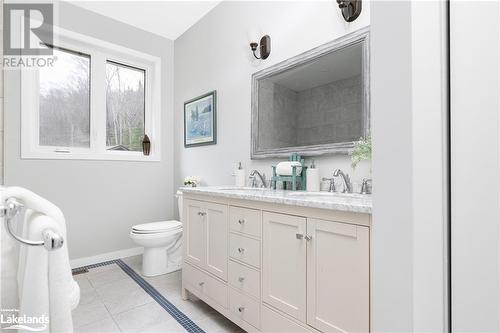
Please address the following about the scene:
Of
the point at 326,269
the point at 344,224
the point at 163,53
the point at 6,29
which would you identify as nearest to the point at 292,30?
the point at 344,224

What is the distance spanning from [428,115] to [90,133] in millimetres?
3052

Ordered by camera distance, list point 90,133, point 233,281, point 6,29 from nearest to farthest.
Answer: point 233,281 < point 6,29 < point 90,133

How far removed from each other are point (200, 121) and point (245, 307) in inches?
75.2

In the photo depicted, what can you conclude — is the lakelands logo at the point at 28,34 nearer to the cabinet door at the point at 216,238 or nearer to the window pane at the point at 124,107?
the window pane at the point at 124,107

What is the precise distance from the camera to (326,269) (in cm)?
111

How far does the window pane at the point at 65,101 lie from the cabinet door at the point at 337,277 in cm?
267

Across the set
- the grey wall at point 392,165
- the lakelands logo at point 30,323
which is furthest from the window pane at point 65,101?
the grey wall at point 392,165

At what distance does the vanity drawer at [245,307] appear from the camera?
4.64 ft

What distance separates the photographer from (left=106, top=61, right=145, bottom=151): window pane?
297cm

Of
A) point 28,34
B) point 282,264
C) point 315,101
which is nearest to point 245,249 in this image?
point 282,264

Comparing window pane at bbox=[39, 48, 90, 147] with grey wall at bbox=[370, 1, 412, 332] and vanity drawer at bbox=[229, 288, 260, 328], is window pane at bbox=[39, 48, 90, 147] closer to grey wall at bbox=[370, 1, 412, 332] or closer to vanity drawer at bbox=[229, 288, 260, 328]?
vanity drawer at bbox=[229, 288, 260, 328]

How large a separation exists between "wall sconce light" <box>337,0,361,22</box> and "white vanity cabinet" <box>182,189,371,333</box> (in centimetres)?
116

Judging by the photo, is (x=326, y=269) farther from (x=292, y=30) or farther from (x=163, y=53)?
(x=163, y=53)

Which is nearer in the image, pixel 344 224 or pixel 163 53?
pixel 344 224
